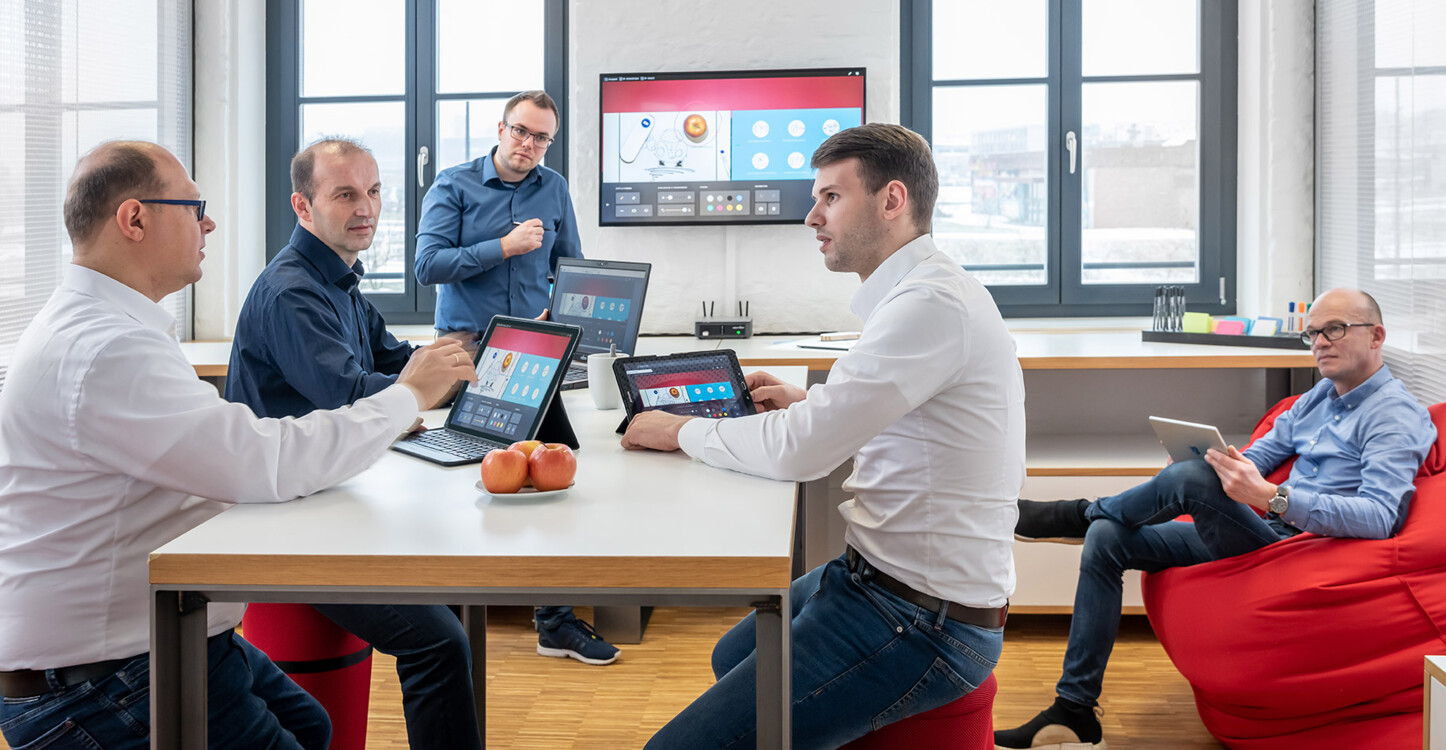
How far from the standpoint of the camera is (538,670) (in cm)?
315

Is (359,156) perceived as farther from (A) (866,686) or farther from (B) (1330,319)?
(B) (1330,319)

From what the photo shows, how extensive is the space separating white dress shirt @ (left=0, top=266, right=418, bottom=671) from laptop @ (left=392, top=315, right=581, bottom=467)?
18.3 inches

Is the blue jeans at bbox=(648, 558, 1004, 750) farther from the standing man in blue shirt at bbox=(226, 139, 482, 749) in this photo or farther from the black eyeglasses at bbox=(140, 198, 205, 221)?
the black eyeglasses at bbox=(140, 198, 205, 221)

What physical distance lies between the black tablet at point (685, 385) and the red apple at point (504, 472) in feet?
1.55

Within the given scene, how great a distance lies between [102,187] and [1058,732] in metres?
2.25

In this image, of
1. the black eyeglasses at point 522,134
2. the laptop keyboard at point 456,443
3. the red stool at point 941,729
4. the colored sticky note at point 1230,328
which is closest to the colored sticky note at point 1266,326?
the colored sticky note at point 1230,328

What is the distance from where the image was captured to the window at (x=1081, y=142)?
4695 millimetres

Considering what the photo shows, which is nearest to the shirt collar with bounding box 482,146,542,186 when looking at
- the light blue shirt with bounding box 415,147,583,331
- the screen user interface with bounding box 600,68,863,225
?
the light blue shirt with bounding box 415,147,583,331

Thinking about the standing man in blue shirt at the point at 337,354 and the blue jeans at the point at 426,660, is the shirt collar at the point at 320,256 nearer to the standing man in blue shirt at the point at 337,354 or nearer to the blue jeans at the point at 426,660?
the standing man in blue shirt at the point at 337,354

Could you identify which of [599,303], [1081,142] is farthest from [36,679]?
[1081,142]

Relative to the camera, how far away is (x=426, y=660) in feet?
6.54

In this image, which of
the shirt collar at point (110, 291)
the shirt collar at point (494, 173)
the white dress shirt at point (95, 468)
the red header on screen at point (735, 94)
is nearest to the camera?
the white dress shirt at point (95, 468)

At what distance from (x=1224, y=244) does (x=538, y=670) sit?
338 centimetres

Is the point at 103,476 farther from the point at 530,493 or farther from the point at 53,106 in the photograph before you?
the point at 53,106
